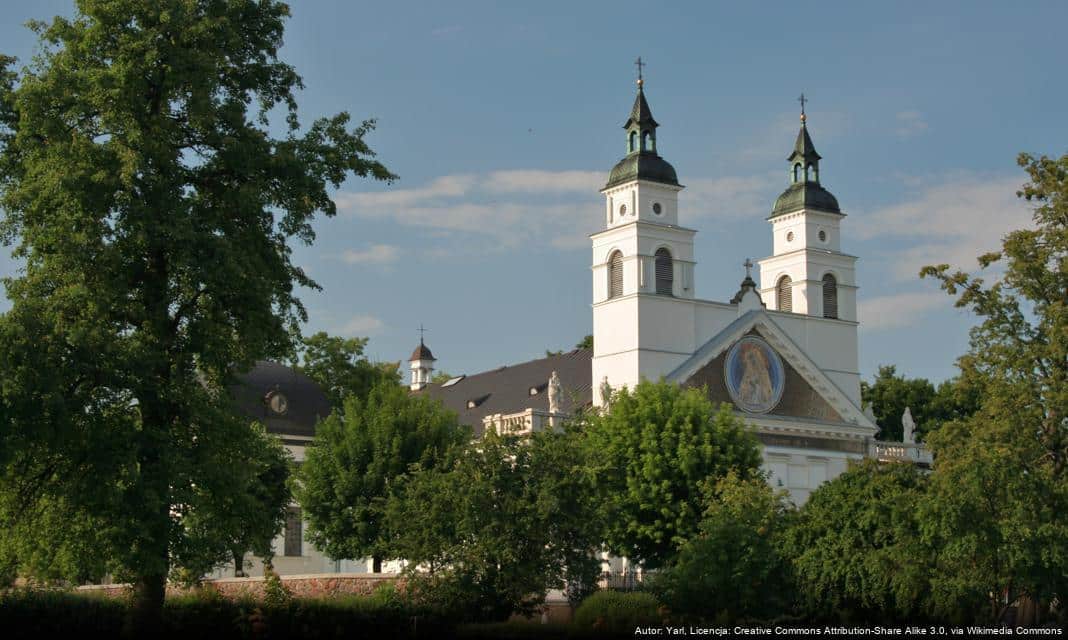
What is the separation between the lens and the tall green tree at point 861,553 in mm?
37312

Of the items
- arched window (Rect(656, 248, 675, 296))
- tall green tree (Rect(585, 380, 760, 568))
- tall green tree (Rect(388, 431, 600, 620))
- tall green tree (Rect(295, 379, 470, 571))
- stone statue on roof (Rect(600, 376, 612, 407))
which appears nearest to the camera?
tall green tree (Rect(388, 431, 600, 620))

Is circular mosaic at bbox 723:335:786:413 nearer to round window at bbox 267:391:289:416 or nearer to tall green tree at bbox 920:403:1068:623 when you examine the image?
round window at bbox 267:391:289:416

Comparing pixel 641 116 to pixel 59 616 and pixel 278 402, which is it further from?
pixel 59 616

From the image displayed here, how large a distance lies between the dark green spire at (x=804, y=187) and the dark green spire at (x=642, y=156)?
924cm

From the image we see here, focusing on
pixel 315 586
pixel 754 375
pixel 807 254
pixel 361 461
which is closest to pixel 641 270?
pixel 754 375

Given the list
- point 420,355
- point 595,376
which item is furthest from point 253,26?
point 420,355

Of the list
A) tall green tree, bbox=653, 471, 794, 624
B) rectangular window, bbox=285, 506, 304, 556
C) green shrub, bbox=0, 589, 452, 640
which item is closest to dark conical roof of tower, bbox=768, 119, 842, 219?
rectangular window, bbox=285, 506, 304, 556

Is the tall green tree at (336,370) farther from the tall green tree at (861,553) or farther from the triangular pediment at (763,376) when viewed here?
the tall green tree at (861,553)

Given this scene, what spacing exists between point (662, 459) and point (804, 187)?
25.0m

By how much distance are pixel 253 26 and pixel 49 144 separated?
5.43 meters

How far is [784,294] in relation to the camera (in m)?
75.6

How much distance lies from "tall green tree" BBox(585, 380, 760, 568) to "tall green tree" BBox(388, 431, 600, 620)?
12832 millimetres

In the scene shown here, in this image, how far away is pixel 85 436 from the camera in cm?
2952

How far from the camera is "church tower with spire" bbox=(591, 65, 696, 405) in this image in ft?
216
